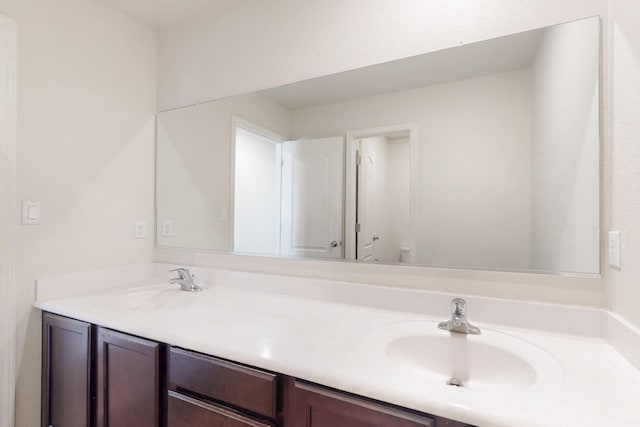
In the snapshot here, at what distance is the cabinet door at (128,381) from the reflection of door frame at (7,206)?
1.55 feet

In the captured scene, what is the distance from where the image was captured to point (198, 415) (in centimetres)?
98

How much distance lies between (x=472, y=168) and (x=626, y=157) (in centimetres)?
42

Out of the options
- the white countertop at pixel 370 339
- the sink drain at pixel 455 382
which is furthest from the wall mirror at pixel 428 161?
the sink drain at pixel 455 382

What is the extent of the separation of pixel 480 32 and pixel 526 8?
15 cm

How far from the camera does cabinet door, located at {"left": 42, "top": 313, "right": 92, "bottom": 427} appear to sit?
1.27 m

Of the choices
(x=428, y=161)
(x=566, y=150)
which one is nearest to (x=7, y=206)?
(x=428, y=161)

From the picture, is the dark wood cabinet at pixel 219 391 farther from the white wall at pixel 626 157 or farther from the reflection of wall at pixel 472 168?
the white wall at pixel 626 157

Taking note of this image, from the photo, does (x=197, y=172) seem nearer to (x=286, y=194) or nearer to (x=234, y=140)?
(x=234, y=140)

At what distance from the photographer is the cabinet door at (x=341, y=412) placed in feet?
2.31

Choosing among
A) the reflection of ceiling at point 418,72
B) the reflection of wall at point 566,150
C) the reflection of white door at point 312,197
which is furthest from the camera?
the reflection of white door at point 312,197

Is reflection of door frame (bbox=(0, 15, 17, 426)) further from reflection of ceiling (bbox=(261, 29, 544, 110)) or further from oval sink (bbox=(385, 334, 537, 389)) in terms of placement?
oval sink (bbox=(385, 334, 537, 389))

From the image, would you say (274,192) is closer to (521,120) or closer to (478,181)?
(478,181)

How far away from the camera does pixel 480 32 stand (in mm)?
1164

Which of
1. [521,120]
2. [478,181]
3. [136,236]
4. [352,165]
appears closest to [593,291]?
[478,181]
